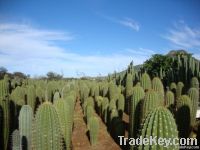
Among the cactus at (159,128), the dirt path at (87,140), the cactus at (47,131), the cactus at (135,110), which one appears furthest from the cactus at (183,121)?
the cactus at (159,128)

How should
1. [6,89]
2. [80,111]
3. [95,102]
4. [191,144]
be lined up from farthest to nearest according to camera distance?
[80,111], [95,102], [6,89], [191,144]

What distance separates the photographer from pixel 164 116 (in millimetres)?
4375

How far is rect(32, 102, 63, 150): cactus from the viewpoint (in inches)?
215

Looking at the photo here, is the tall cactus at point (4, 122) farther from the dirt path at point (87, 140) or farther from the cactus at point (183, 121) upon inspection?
the cactus at point (183, 121)

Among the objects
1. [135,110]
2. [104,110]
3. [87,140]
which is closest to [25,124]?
[135,110]

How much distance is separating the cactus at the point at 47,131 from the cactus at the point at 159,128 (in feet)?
5.74

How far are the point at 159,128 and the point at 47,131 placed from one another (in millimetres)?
2066

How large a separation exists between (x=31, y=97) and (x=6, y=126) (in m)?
6.21

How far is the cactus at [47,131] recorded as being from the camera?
5.46 m

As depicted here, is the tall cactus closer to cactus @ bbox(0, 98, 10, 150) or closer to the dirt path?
cactus @ bbox(0, 98, 10, 150)

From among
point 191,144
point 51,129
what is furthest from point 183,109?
point 51,129

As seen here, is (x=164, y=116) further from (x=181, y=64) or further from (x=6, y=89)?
(x=181, y=64)

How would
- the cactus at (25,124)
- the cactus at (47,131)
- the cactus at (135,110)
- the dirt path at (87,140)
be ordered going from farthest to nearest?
the dirt path at (87,140) → the cactus at (135,110) → the cactus at (25,124) → the cactus at (47,131)

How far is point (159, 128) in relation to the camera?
422 centimetres
